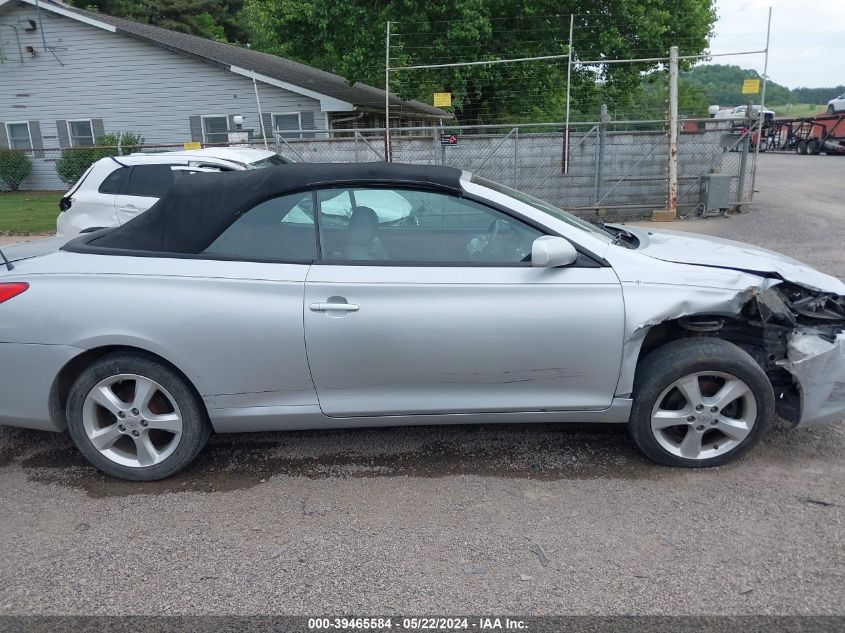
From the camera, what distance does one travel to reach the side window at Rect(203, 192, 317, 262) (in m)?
3.60

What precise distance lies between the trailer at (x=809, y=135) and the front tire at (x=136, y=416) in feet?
123

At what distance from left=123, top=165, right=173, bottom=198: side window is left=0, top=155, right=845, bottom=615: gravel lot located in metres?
4.41

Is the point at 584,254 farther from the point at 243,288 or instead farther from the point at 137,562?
the point at 137,562

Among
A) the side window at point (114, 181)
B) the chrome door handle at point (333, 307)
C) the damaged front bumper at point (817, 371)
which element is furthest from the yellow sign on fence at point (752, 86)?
the chrome door handle at point (333, 307)

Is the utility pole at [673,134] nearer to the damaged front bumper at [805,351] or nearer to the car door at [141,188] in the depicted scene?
the car door at [141,188]

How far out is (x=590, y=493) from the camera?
3.41 m

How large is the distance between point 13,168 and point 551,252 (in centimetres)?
2411

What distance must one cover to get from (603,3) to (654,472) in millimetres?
17498

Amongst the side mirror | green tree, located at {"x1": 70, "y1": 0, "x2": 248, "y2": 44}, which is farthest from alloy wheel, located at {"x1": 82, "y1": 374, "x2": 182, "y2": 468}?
green tree, located at {"x1": 70, "y1": 0, "x2": 248, "y2": 44}

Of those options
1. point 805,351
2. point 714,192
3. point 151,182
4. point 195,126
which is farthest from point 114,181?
point 195,126

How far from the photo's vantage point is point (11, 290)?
3580mm

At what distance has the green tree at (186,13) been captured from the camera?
116 feet

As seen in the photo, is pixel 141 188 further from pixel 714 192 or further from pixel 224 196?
pixel 714 192

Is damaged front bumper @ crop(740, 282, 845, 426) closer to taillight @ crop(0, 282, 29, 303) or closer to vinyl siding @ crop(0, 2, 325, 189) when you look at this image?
taillight @ crop(0, 282, 29, 303)
